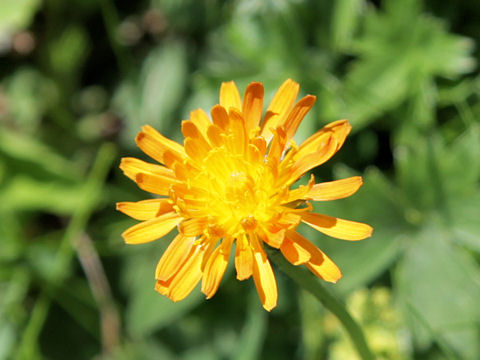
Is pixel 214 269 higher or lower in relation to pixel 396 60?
lower

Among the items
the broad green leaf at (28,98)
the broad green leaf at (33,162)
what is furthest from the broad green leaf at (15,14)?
the broad green leaf at (33,162)

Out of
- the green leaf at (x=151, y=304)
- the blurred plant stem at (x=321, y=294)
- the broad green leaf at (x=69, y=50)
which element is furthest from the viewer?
the broad green leaf at (x=69, y=50)

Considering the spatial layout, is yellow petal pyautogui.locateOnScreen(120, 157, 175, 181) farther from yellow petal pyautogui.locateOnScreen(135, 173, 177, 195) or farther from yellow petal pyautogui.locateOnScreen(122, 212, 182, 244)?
yellow petal pyautogui.locateOnScreen(122, 212, 182, 244)

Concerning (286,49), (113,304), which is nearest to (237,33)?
(286,49)

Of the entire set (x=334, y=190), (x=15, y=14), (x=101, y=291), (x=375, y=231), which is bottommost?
(x=101, y=291)

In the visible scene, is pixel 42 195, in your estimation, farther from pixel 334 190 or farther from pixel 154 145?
pixel 334 190

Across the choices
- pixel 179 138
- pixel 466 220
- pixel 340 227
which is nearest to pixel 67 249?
pixel 179 138

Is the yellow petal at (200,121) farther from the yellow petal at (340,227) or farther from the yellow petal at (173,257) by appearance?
the yellow petal at (340,227)
